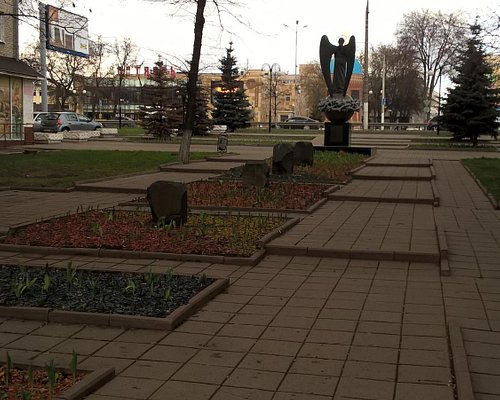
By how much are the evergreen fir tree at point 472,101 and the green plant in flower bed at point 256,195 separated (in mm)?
23644

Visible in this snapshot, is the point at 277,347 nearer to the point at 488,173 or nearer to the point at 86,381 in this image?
the point at 86,381

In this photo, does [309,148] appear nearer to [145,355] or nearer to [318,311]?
[318,311]

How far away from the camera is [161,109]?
41844 millimetres

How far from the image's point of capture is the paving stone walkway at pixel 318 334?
3861 millimetres

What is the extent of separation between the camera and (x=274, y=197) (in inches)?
466

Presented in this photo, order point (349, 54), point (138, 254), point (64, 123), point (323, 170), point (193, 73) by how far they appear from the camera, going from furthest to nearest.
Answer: point (64, 123)
point (349, 54)
point (193, 73)
point (323, 170)
point (138, 254)

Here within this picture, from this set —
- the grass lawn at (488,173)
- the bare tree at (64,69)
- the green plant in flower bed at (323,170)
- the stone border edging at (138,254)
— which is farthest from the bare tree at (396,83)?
the stone border edging at (138,254)

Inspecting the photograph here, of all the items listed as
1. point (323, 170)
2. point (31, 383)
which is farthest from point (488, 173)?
point (31, 383)

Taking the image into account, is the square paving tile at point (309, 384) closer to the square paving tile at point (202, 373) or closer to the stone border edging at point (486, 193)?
the square paving tile at point (202, 373)

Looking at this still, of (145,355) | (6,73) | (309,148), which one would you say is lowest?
(145,355)

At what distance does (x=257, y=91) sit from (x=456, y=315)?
105m

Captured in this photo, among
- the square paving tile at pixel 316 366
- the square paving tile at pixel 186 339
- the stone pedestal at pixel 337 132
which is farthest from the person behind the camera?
the stone pedestal at pixel 337 132

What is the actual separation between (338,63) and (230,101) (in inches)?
1122

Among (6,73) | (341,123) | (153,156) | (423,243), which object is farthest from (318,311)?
(6,73)
